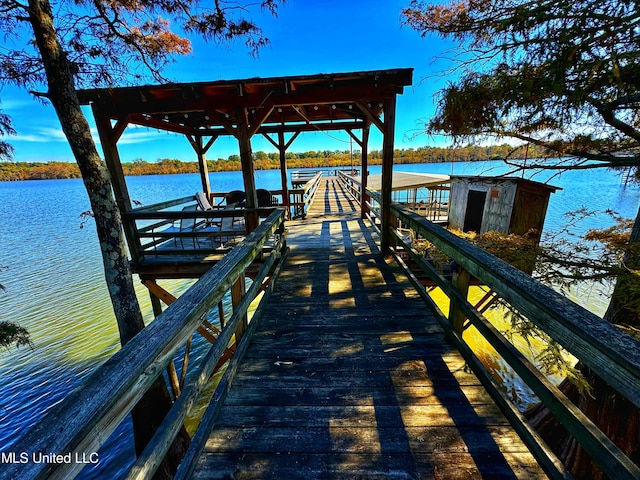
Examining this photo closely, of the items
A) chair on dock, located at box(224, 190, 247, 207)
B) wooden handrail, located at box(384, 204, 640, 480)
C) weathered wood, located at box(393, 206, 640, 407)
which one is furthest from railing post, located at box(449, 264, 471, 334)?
chair on dock, located at box(224, 190, 247, 207)

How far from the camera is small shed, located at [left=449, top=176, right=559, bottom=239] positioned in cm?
900

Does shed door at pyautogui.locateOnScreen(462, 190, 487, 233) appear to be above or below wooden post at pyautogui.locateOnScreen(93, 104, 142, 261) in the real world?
below

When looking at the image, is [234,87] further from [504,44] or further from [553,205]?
[553,205]

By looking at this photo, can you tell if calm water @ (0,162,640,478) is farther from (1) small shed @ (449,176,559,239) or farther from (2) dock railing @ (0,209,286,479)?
(2) dock railing @ (0,209,286,479)

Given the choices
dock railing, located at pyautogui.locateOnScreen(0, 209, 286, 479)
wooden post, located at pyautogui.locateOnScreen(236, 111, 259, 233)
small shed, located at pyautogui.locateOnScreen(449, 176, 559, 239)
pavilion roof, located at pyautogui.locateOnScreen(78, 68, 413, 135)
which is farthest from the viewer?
small shed, located at pyautogui.locateOnScreen(449, 176, 559, 239)

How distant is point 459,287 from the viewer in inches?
88.8

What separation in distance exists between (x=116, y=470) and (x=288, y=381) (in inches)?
208

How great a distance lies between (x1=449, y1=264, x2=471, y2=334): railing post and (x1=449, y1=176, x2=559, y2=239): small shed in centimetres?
611

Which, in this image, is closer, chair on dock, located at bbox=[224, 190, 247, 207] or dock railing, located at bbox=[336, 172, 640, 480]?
dock railing, located at bbox=[336, 172, 640, 480]

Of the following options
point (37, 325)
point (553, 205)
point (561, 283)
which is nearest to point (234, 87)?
point (561, 283)

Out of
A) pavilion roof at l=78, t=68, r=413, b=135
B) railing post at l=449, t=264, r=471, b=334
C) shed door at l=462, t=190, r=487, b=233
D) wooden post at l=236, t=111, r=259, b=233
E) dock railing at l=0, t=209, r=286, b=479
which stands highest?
pavilion roof at l=78, t=68, r=413, b=135

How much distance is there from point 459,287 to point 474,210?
11.1 metres

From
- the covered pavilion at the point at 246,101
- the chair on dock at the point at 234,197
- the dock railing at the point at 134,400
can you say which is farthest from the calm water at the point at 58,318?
the chair on dock at the point at 234,197

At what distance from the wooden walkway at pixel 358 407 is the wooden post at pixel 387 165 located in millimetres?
1780
